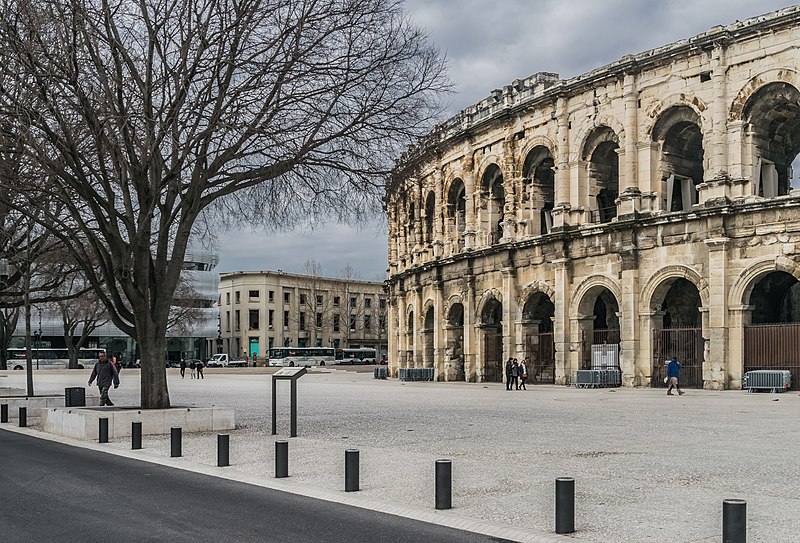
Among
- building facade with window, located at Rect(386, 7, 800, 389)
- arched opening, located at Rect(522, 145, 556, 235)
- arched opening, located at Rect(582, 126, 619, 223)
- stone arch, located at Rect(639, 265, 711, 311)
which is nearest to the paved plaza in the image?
building facade with window, located at Rect(386, 7, 800, 389)

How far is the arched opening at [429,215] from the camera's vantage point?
50.9 m

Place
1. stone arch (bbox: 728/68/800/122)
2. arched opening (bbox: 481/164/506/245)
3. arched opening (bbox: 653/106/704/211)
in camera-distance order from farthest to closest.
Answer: arched opening (bbox: 481/164/506/245) < arched opening (bbox: 653/106/704/211) < stone arch (bbox: 728/68/800/122)

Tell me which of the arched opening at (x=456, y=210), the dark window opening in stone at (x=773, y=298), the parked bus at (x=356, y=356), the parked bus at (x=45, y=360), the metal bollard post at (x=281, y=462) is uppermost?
the arched opening at (x=456, y=210)

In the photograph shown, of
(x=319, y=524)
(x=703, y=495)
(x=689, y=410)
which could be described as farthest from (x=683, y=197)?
(x=319, y=524)

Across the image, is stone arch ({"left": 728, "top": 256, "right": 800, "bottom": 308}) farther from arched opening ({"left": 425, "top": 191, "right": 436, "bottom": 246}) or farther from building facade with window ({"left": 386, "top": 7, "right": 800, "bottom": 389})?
arched opening ({"left": 425, "top": 191, "right": 436, "bottom": 246})

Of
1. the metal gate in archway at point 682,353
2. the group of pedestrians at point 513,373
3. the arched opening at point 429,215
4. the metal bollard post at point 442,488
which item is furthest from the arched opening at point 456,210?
the metal bollard post at point 442,488

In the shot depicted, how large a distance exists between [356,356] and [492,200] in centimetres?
6158

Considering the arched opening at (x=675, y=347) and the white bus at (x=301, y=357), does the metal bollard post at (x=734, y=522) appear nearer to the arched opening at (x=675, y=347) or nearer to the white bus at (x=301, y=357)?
the arched opening at (x=675, y=347)

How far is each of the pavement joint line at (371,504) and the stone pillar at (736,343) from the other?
23.3 metres

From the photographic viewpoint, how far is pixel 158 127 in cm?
1767

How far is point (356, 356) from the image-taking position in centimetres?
10400

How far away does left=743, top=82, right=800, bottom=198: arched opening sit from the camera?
32.0 m

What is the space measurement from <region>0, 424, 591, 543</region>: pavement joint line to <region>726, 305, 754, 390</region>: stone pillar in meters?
23.3

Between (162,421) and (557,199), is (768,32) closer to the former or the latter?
(557,199)
